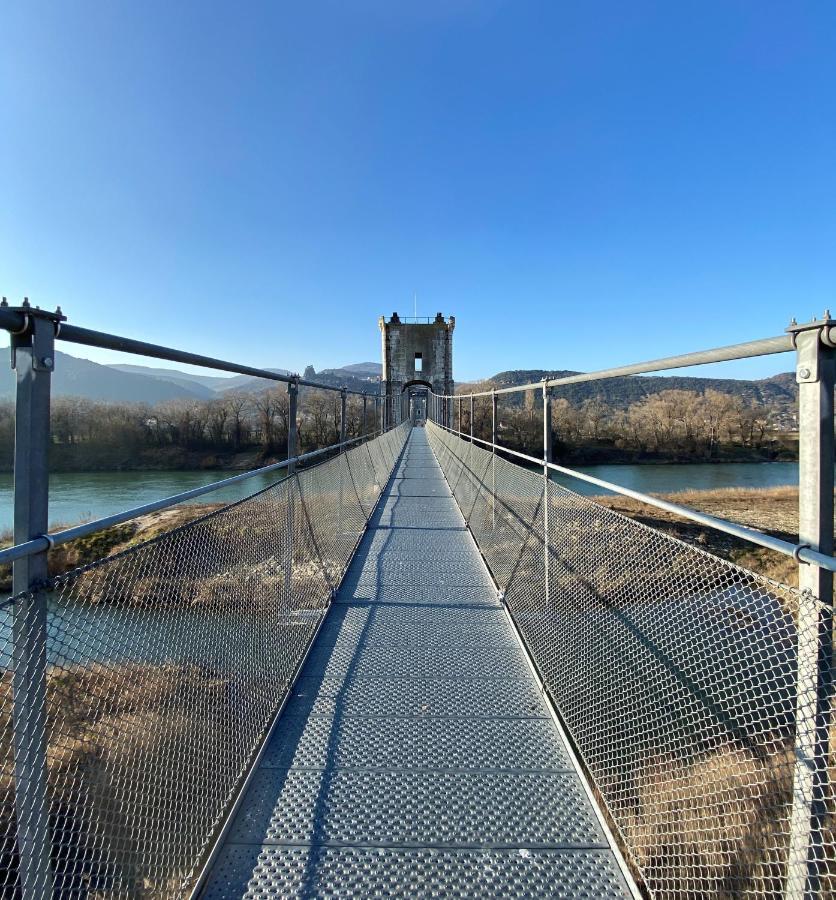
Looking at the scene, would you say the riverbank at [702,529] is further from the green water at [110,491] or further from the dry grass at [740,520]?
the green water at [110,491]

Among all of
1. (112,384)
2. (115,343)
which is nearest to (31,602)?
(115,343)

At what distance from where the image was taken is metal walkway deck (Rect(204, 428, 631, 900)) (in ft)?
5.25

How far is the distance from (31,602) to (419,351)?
35.4m

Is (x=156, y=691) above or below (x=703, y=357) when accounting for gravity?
below

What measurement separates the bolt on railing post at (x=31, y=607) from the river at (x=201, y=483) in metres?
18.6

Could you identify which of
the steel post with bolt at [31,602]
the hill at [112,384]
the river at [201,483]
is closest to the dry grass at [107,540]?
the river at [201,483]

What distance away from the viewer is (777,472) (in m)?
35.4

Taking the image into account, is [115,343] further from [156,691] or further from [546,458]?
[546,458]

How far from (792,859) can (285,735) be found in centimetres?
176

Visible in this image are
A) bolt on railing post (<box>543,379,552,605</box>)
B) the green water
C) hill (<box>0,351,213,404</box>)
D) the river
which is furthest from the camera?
hill (<box>0,351,213,404</box>)

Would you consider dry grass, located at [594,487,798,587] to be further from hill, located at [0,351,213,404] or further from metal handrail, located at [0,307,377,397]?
hill, located at [0,351,213,404]

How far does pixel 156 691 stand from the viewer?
180cm

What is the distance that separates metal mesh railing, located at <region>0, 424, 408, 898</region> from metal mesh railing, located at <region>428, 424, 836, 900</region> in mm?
1315

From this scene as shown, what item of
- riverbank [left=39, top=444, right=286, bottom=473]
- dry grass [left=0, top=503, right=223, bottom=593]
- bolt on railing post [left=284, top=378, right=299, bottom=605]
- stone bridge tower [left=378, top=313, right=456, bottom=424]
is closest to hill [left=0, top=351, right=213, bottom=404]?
riverbank [left=39, top=444, right=286, bottom=473]
